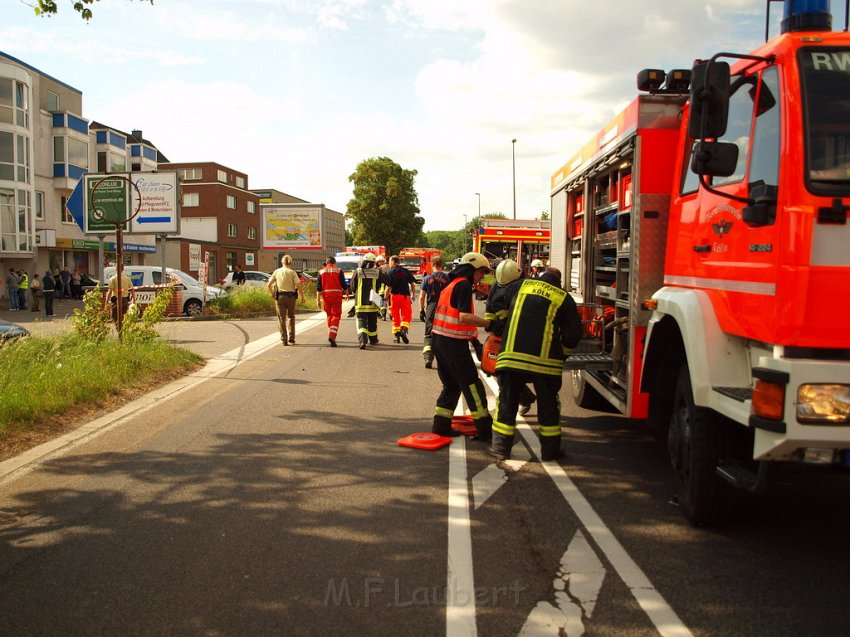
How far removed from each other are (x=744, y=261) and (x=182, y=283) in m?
21.5

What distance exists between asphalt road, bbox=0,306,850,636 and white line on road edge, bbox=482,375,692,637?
0.6 inches

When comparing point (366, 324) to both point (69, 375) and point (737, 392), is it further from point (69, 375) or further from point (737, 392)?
point (737, 392)

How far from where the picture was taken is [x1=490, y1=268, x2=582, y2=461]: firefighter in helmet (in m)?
6.16

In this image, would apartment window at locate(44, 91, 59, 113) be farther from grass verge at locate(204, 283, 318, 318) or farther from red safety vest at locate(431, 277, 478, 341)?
red safety vest at locate(431, 277, 478, 341)

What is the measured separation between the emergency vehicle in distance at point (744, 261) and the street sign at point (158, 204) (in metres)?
19.0

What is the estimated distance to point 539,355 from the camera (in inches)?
243

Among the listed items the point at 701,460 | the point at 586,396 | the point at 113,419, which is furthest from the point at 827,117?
the point at 113,419

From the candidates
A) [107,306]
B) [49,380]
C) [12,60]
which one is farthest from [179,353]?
[12,60]

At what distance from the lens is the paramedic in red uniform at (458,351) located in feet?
22.6

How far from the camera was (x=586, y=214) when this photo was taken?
7.89 m

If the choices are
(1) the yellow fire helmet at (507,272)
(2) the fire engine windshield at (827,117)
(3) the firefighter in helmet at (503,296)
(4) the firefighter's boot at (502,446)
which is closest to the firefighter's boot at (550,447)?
(4) the firefighter's boot at (502,446)

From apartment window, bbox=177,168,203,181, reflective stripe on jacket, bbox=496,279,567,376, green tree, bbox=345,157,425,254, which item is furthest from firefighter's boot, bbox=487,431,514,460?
apartment window, bbox=177,168,203,181

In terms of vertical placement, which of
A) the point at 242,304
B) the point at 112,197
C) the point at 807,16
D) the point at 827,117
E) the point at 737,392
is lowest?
the point at 242,304

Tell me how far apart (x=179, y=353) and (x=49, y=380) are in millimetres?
3464
